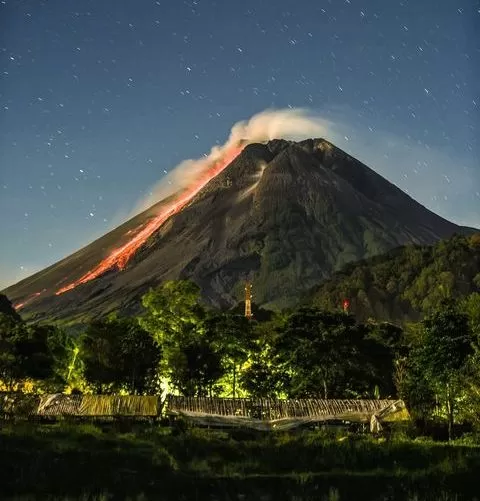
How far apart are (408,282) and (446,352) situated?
12266cm

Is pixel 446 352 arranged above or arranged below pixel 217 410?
above

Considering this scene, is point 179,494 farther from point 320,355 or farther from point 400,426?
point 320,355

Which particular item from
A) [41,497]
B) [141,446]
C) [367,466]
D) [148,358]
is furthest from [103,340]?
[41,497]

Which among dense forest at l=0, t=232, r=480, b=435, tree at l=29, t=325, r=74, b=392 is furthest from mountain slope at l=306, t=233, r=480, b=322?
dense forest at l=0, t=232, r=480, b=435

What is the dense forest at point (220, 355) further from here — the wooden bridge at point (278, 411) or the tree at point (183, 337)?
the wooden bridge at point (278, 411)

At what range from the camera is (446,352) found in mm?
34969

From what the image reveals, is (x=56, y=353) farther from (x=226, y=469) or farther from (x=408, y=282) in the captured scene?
(x=408, y=282)

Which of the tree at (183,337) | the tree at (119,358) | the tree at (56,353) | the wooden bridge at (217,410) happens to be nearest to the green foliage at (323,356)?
the tree at (183,337)

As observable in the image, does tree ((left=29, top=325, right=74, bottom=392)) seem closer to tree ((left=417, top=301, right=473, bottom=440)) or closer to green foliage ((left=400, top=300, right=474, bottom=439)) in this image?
green foliage ((left=400, top=300, right=474, bottom=439))

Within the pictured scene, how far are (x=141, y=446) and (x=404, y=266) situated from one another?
145 meters

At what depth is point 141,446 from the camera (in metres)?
21.6

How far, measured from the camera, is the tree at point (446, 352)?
3380 cm

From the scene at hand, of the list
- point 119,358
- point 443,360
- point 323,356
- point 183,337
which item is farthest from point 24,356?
point 443,360

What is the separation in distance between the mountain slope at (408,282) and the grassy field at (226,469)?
113 m
